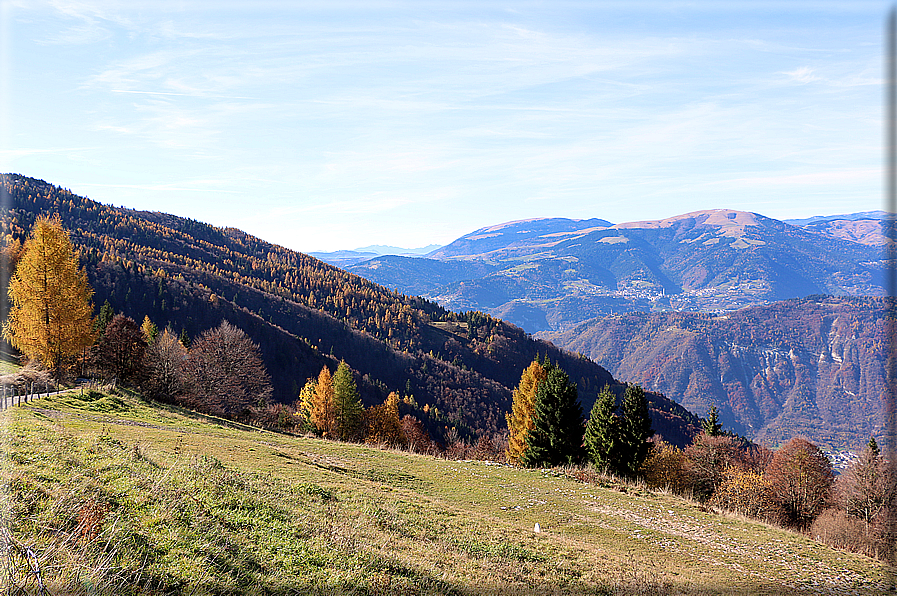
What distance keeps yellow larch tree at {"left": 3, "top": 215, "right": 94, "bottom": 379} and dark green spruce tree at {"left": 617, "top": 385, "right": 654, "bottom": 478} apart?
3886 centimetres

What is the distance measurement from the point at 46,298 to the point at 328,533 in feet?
93.6

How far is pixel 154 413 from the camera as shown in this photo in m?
24.8

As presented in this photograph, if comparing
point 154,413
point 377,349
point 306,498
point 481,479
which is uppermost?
point 306,498

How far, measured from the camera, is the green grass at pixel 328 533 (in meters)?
6.29

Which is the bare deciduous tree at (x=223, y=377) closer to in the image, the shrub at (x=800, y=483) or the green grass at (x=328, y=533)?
the green grass at (x=328, y=533)

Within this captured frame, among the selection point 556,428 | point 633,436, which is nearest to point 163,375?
point 556,428

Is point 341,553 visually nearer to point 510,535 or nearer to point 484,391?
point 510,535

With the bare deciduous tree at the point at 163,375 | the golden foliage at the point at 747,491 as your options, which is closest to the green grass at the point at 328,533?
the bare deciduous tree at the point at 163,375

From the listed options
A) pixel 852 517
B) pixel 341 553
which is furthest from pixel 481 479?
pixel 852 517

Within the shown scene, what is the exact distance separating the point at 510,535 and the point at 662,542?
5242 mm

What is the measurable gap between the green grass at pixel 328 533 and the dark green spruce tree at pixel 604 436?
14.9m

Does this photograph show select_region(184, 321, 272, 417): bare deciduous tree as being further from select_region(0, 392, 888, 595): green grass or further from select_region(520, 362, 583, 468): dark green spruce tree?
select_region(520, 362, 583, 468): dark green spruce tree

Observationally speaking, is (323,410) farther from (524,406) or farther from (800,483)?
(800,483)

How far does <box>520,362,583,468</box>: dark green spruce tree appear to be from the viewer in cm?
3531
